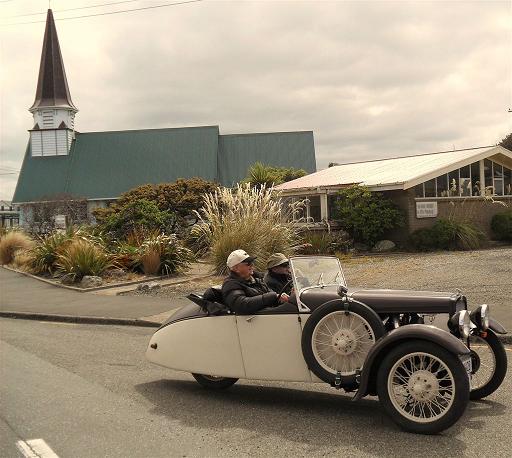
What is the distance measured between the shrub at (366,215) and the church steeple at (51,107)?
36.6m

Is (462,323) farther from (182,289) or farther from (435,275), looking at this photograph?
(182,289)

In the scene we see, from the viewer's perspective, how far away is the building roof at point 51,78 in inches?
2227

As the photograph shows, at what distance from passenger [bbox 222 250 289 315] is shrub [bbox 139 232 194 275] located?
483 inches

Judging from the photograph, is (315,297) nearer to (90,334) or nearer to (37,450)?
(37,450)

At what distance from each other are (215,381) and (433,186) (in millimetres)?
20205

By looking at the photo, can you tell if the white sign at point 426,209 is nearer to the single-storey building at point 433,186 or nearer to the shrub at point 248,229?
the single-storey building at point 433,186

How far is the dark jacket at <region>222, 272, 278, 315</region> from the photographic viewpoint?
225 inches

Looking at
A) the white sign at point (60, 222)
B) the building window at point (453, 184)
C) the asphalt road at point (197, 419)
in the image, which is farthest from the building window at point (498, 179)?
the white sign at point (60, 222)

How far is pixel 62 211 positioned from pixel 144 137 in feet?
52.8

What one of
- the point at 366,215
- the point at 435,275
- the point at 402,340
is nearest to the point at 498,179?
the point at 366,215

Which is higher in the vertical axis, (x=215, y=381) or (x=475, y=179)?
(x=475, y=179)

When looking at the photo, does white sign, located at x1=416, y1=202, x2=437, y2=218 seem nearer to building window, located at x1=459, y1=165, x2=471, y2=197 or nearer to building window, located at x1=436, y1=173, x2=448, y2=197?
building window, located at x1=436, y1=173, x2=448, y2=197

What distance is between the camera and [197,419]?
216 inches

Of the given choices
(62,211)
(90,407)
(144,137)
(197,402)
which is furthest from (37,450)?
(144,137)
